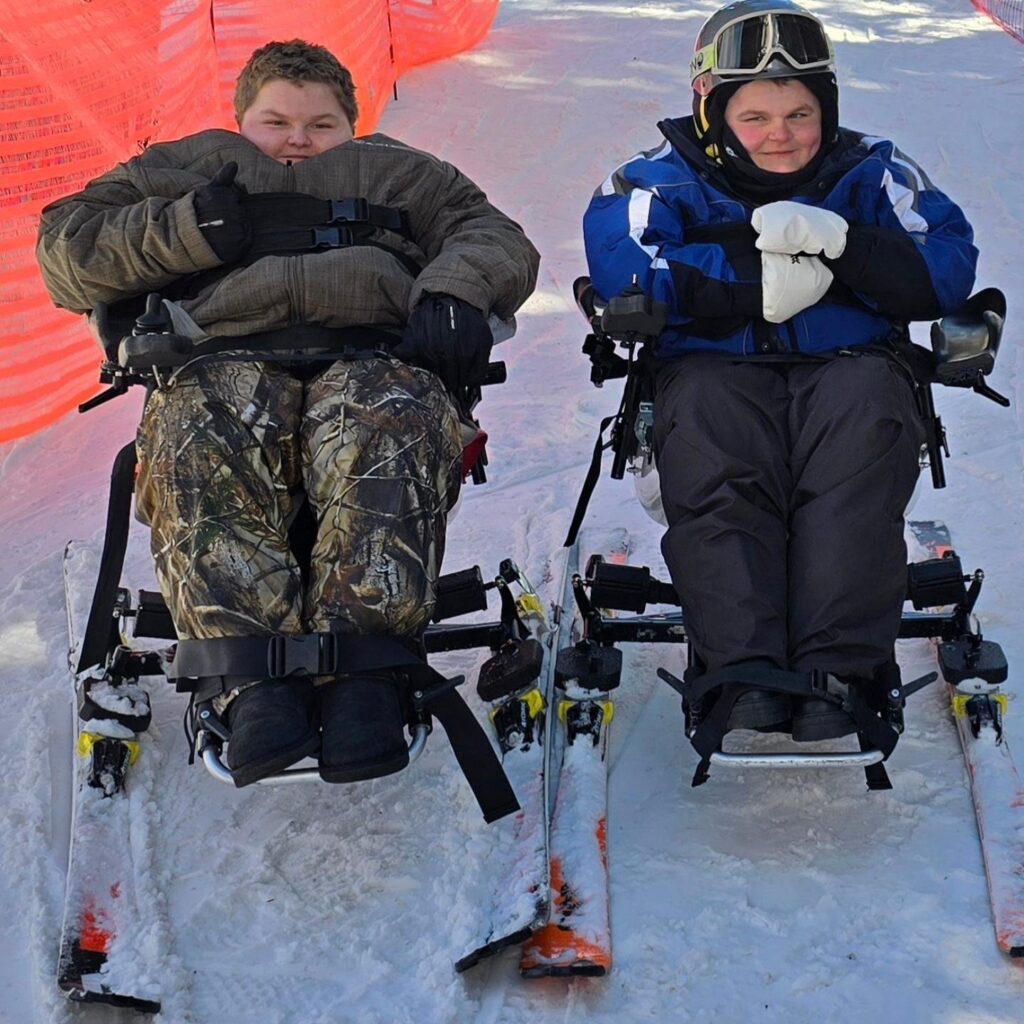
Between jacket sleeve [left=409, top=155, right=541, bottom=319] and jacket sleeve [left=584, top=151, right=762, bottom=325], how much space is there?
187mm

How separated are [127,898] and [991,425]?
11.6 ft

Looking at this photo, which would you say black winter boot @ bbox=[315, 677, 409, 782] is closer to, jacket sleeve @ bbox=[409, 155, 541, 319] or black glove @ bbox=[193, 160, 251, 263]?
jacket sleeve @ bbox=[409, 155, 541, 319]

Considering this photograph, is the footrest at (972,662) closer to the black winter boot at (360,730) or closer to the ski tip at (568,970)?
the ski tip at (568,970)

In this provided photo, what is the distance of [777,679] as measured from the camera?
Result: 2.47 m

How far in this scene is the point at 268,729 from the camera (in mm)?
2330

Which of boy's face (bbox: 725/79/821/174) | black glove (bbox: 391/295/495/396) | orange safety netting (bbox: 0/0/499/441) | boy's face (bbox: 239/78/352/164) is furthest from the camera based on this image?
orange safety netting (bbox: 0/0/499/441)

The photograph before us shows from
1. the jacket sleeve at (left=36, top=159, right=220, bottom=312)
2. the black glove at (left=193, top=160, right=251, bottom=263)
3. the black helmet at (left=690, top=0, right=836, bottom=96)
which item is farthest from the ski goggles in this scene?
the jacket sleeve at (left=36, top=159, right=220, bottom=312)

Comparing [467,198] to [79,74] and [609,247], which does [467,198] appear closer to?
[609,247]

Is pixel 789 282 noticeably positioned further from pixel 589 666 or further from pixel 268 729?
pixel 268 729

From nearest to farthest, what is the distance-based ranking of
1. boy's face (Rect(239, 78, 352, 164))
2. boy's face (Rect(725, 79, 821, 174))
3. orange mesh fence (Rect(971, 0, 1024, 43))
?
boy's face (Rect(725, 79, 821, 174)) < boy's face (Rect(239, 78, 352, 164)) < orange mesh fence (Rect(971, 0, 1024, 43))

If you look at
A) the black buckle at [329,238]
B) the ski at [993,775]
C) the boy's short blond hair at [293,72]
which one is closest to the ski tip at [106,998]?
the ski at [993,775]

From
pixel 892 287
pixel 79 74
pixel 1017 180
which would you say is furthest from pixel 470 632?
pixel 1017 180

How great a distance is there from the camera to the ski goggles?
120 inches

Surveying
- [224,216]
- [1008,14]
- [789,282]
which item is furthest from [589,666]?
[1008,14]
